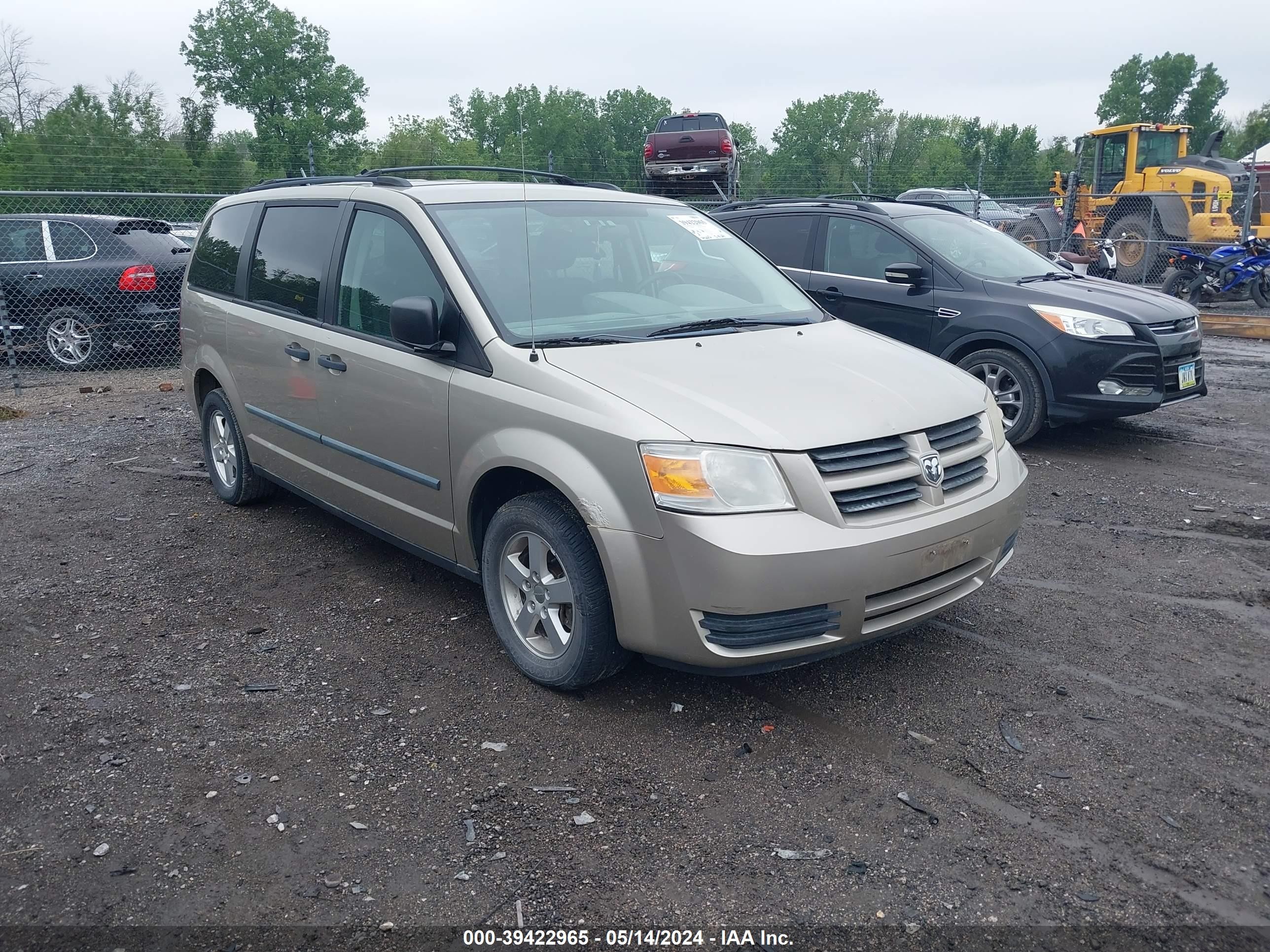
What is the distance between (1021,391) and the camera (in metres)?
7.31

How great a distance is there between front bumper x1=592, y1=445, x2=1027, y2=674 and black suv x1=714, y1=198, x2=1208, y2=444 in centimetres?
421

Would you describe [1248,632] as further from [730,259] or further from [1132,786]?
[730,259]

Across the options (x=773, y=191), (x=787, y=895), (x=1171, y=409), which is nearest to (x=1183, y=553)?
(x=787, y=895)

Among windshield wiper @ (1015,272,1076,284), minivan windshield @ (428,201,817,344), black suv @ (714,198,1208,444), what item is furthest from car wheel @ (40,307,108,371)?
windshield wiper @ (1015,272,1076,284)

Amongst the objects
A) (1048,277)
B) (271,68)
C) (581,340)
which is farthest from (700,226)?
(271,68)

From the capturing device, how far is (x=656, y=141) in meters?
23.3

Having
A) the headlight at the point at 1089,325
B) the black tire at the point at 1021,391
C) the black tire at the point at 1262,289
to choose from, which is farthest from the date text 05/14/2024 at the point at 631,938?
the black tire at the point at 1262,289

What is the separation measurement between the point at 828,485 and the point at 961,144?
83.0 meters

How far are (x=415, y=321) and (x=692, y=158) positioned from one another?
20.5 meters

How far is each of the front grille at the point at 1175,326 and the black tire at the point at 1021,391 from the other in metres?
0.85

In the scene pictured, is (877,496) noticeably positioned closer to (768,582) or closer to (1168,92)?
(768,582)

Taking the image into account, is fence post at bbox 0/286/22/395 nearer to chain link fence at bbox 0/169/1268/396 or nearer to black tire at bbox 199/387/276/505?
chain link fence at bbox 0/169/1268/396

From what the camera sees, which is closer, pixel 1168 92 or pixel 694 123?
pixel 694 123

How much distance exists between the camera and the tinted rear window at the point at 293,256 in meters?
4.77
